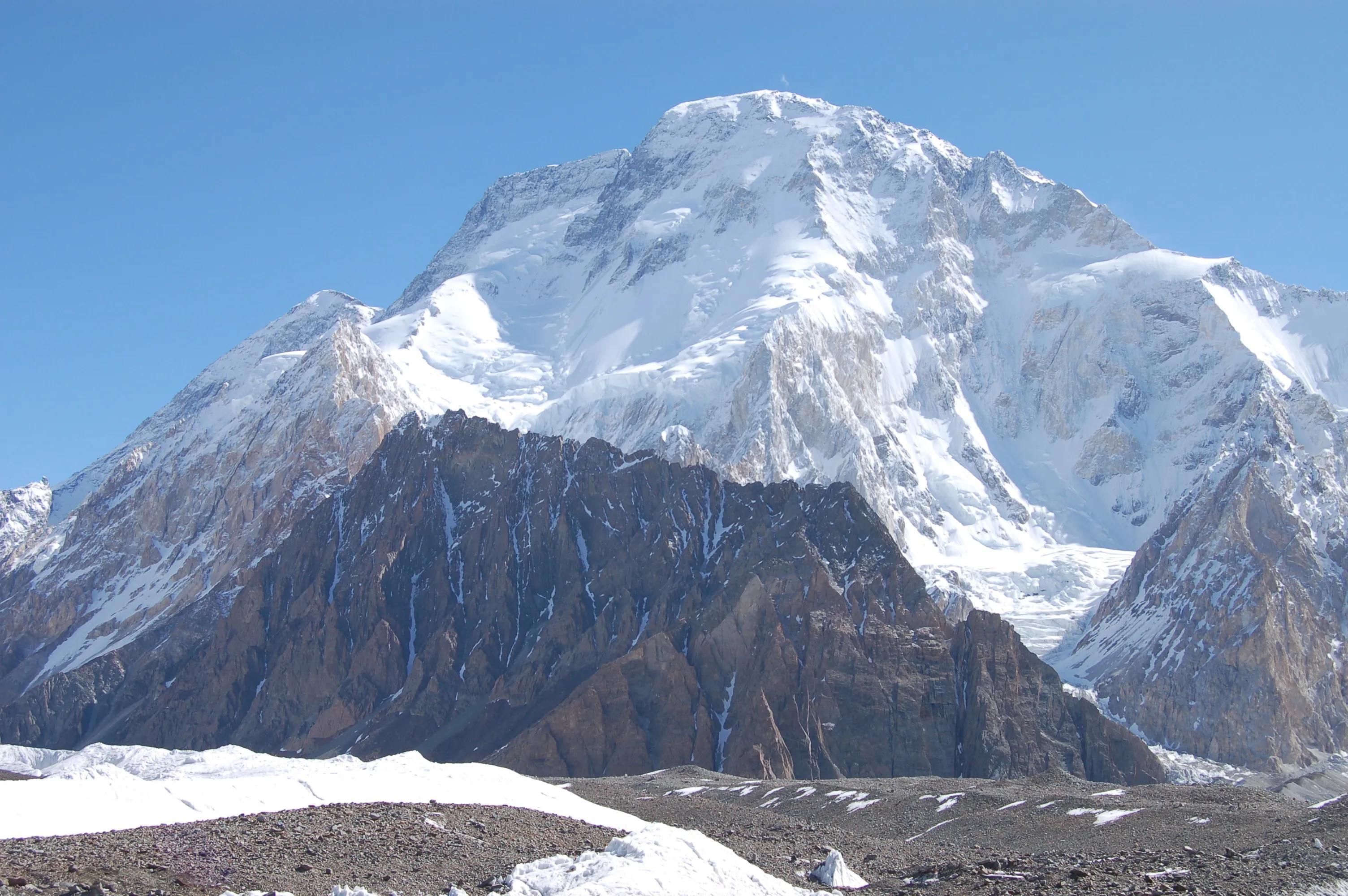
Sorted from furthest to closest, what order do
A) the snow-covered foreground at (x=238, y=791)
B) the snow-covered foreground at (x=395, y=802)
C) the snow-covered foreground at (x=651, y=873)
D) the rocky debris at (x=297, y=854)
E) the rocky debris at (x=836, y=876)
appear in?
the rocky debris at (x=836, y=876)
the snow-covered foreground at (x=238, y=791)
the snow-covered foreground at (x=395, y=802)
the snow-covered foreground at (x=651, y=873)
the rocky debris at (x=297, y=854)

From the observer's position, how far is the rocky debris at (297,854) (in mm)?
53594

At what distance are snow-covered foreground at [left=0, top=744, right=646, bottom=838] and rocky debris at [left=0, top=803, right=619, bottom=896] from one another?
3.04 meters

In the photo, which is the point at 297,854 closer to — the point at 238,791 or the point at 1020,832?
the point at 238,791

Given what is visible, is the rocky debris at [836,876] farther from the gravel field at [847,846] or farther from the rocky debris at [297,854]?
the rocky debris at [297,854]

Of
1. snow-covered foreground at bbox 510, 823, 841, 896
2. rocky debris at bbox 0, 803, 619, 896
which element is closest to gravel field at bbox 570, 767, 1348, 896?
snow-covered foreground at bbox 510, 823, 841, 896

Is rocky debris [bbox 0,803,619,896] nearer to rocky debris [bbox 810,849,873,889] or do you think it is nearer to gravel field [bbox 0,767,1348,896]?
gravel field [bbox 0,767,1348,896]

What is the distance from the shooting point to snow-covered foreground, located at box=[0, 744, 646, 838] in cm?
6544

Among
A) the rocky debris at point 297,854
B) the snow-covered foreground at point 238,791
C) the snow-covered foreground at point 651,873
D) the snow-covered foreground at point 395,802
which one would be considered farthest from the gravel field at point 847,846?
the snow-covered foreground at point 238,791

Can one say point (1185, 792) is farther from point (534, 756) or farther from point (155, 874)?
point (534, 756)

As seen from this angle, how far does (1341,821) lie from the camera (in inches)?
2948

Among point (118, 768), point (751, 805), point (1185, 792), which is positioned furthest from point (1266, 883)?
point (118, 768)

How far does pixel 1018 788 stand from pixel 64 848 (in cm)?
6890

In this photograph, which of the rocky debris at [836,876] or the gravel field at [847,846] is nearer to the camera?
the gravel field at [847,846]

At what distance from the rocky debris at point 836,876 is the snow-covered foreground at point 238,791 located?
1445 cm
